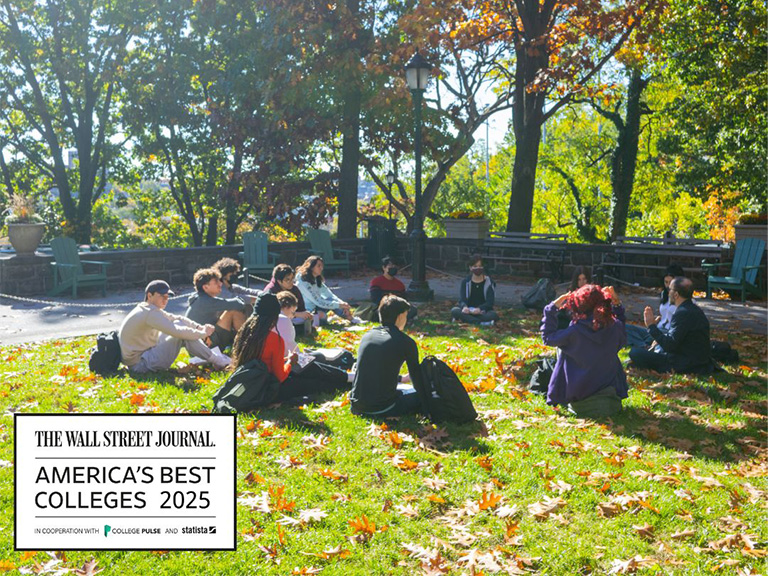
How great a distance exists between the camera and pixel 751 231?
16.8 metres

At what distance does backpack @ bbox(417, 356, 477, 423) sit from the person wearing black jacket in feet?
9.02

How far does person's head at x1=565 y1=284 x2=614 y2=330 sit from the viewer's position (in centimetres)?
717

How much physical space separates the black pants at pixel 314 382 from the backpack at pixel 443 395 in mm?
1350

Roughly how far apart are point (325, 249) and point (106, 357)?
11.1 metres

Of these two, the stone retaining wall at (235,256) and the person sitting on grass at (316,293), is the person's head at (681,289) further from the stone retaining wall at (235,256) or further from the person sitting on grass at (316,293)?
the stone retaining wall at (235,256)

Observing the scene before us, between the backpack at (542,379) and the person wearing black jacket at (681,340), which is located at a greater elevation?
the person wearing black jacket at (681,340)

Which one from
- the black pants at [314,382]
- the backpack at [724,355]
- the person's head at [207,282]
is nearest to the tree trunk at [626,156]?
the backpack at [724,355]

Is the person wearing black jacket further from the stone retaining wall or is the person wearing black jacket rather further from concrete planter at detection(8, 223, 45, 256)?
concrete planter at detection(8, 223, 45, 256)

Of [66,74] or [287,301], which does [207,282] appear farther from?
[66,74]

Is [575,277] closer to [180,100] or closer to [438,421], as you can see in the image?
[438,421]

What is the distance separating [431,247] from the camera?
2109 centimetres

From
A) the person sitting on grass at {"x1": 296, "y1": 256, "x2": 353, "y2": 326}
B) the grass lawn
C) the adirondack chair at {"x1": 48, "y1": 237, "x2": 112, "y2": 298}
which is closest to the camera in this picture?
the grass lawn

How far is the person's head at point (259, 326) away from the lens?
23.6 ft

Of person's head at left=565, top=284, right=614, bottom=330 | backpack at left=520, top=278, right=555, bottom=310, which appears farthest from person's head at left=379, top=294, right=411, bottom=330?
backpack at left=520, top=278, right=555, bottom=310
